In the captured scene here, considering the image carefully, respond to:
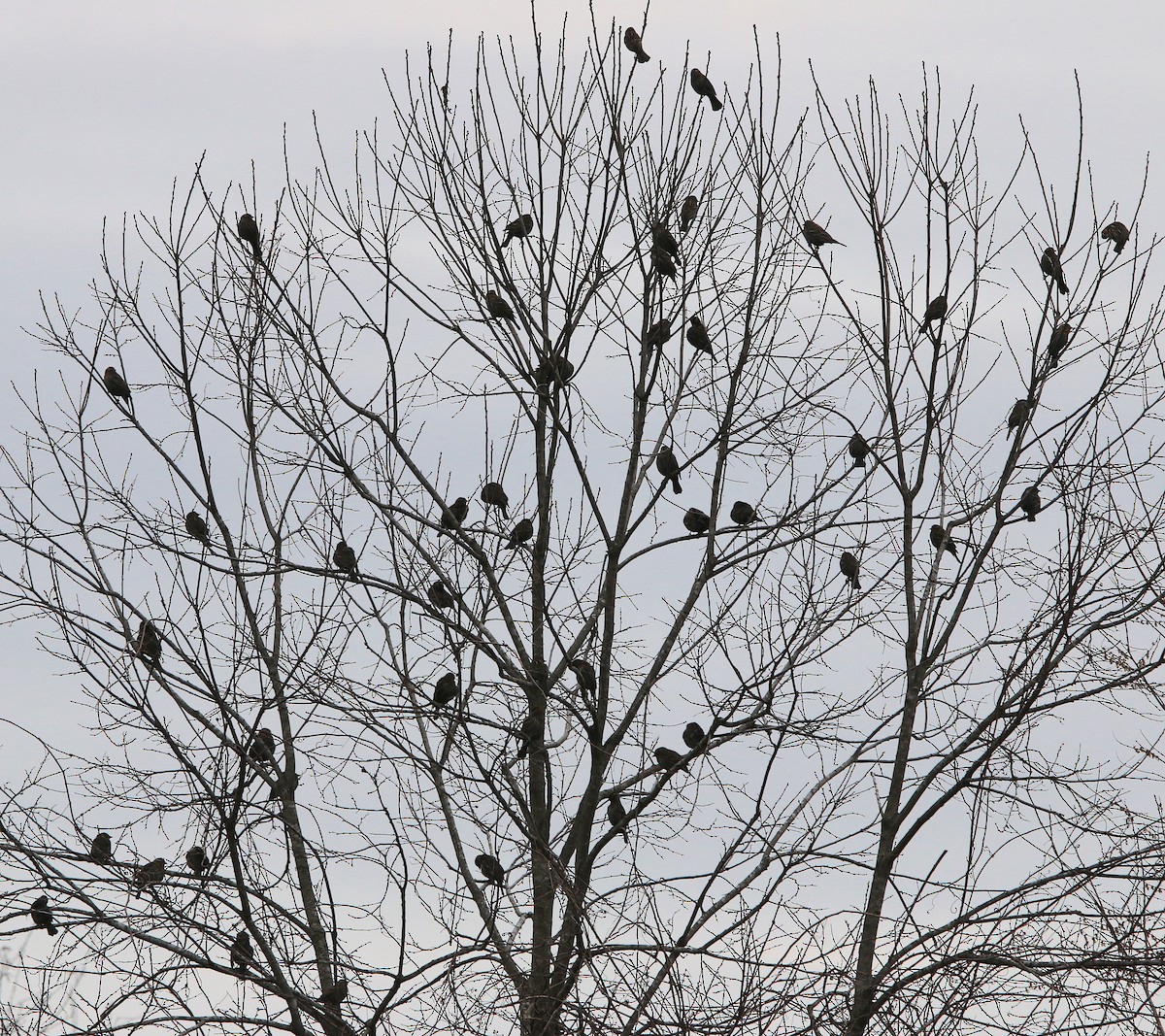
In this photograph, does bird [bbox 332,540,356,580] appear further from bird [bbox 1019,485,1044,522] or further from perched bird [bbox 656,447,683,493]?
bird [bbox 1019,485,1044,522]

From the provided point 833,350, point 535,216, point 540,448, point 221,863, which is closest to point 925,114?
point 833,350

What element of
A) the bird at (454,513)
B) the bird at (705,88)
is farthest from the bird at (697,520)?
the bird at (705,88)

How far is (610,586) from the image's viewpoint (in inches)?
328

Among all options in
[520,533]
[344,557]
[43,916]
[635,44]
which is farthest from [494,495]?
[43,916]

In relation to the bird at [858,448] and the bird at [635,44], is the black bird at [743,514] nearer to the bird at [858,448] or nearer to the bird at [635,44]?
the bird at [858,448]

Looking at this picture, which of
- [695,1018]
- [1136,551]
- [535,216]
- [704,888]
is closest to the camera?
[695,1018]

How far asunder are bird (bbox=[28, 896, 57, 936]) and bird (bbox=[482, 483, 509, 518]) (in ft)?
10.7

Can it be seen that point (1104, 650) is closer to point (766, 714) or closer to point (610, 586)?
point (766, 714)

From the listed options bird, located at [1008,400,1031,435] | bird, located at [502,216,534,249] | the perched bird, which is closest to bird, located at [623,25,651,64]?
bird, located at [502,216,534,249]

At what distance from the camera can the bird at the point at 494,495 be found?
27.6 ft

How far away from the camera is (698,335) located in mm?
8234

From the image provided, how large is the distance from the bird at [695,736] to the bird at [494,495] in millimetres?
1672

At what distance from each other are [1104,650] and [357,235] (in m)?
4.85

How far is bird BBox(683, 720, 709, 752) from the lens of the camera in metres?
8.14
